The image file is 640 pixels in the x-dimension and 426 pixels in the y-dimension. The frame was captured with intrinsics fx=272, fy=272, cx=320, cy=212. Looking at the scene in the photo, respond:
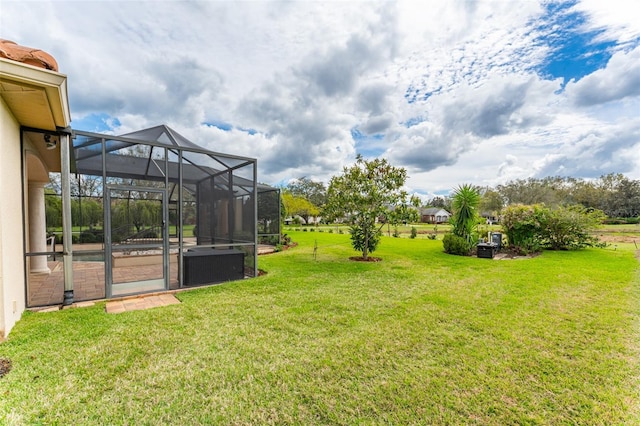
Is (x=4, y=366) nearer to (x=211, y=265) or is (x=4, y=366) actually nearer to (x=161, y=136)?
(x=211, y=265)

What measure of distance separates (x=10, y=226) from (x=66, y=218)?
1.06 metres

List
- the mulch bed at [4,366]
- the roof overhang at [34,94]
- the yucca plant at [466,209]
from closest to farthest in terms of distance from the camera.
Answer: the mulch bed at [4,366] → the roof overhang at [34,94] → the yucca plant at [466,209]

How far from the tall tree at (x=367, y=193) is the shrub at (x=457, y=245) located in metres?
3.57

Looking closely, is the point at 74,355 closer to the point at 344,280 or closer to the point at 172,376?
the point at 172,376

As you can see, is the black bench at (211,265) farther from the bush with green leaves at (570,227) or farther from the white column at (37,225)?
the bush with green leaves at (570,227)

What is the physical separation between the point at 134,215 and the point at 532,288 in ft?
27.8

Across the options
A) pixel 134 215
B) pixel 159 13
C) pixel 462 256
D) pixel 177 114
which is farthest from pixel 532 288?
pixel 177 114

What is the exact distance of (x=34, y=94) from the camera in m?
3.20

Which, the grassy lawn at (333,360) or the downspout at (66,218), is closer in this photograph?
the grassy lawn at (333,360)

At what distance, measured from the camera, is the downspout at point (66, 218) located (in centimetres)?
438

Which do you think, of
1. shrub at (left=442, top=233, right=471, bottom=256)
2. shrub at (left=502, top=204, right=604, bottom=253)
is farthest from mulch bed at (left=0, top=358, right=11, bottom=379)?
shrub at (left=502, top=204, right=604, bottom=253)

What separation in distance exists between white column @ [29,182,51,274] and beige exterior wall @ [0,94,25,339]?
329cm

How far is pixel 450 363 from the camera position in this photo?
2846 millimetres

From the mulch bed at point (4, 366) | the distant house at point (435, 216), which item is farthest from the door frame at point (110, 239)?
the distant house at point (435, 216)
